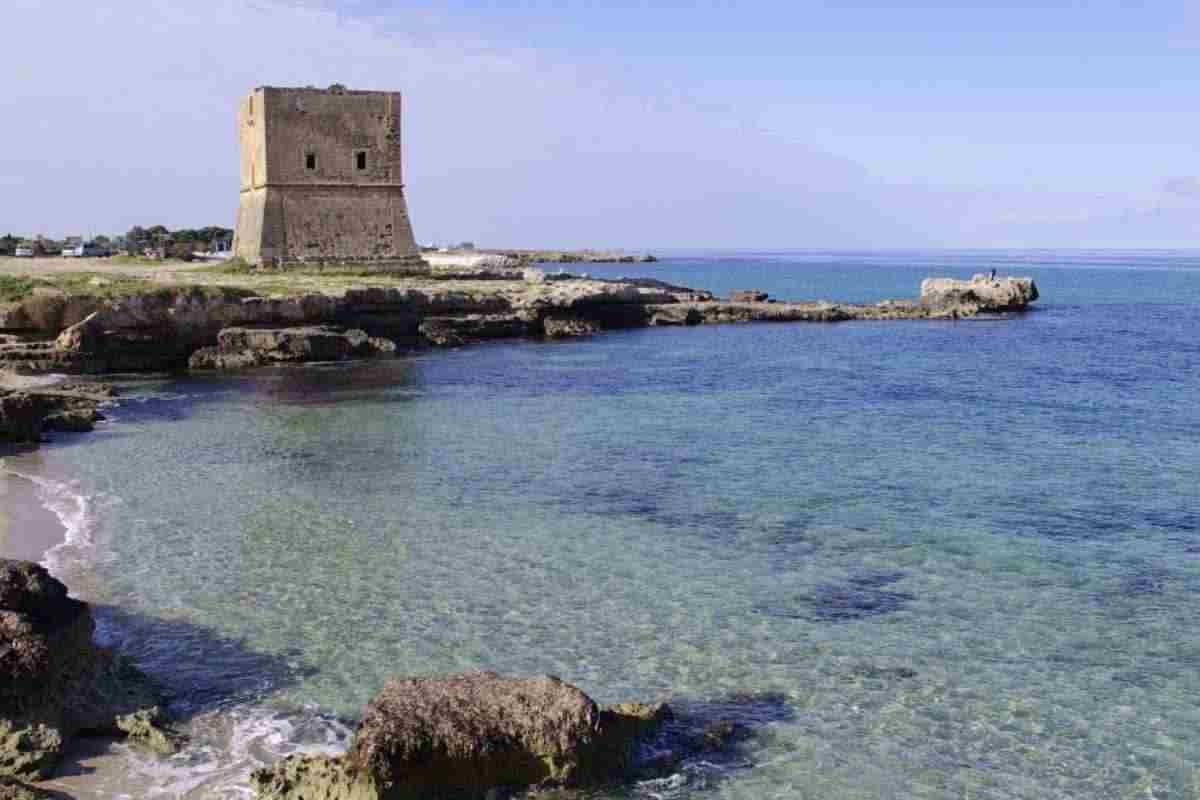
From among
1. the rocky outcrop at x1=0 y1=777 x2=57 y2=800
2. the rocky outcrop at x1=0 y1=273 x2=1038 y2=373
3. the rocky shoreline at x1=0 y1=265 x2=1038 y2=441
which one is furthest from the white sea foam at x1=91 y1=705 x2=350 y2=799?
the rocky outcrop at x1=0 y1=273 x2=1038 y2=373

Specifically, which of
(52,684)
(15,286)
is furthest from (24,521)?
(15,286)

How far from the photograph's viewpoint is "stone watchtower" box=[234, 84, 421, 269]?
39.4 m

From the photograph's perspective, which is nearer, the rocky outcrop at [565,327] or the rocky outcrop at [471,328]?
the rocky outcrop at [471,328]

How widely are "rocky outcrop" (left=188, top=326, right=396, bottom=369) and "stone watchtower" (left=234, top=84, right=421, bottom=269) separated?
35.4 feet

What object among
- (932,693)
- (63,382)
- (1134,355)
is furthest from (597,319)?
(932,693)

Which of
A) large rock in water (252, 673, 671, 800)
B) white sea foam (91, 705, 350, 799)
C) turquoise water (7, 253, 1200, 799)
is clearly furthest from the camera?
turquoise water (7, 253, 1200, 799)

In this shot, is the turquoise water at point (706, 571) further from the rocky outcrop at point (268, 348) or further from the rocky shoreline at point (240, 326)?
the rocky outcrop at point (268, 348)

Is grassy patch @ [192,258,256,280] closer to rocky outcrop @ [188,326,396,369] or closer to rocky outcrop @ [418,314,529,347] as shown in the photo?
rocky outcrop @ [418,314,529,347]

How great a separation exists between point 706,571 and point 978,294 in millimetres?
44013

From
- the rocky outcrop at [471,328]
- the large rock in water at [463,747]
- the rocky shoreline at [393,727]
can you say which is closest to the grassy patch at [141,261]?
the rocky outcrop at [471,328]

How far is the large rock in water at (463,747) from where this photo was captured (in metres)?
6.27

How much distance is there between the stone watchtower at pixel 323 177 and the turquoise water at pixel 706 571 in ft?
60.3

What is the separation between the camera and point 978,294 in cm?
5153

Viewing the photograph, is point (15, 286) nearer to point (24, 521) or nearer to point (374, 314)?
point (374, 314)
